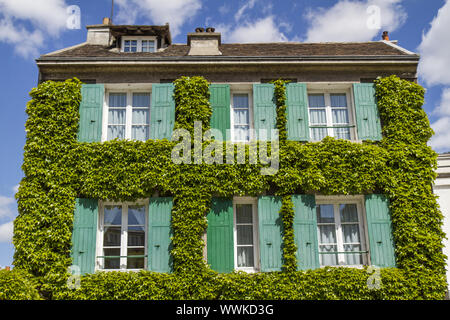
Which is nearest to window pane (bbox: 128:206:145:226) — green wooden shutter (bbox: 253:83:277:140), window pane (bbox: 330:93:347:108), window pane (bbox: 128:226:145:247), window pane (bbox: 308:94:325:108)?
window pane (bbox: 128:226:145:247)

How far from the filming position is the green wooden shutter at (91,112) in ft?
37.1

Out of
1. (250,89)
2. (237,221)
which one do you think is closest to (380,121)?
(250,89)

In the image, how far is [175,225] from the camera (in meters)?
10.6

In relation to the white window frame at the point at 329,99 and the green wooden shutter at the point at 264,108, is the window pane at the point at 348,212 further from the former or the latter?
the green wooden shutter at the point at 264,108

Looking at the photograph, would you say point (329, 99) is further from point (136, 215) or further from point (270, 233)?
point (136, 215)

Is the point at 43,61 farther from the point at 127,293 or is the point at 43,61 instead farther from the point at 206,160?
the point at 127,293

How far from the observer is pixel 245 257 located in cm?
1089

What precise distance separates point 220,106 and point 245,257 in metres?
4.03

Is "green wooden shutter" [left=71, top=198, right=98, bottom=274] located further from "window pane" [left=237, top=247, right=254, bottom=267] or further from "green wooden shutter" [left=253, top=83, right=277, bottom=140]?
"green wooden shutter" [left=253, top=83, right=277, bottom=140]

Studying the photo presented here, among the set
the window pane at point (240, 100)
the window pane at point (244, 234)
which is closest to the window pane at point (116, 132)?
the window pane at point (240, 100)

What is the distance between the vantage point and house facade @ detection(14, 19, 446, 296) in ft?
35.0

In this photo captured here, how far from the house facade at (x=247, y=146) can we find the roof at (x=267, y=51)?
61 mm

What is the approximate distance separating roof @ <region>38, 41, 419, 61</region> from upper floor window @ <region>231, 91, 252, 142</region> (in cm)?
113

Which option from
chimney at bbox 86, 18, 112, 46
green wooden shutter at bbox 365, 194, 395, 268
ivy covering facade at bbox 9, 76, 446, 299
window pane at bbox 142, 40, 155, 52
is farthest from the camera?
chimney at bbox 86, 18, 112, 46
